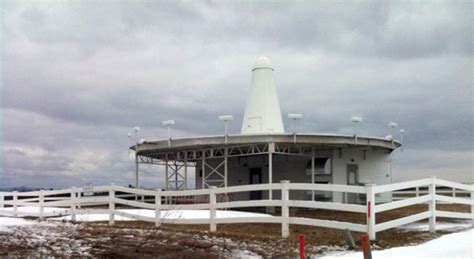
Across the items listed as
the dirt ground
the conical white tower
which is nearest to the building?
the conical white tower

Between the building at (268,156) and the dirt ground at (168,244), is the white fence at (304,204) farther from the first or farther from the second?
the building at (268,156)

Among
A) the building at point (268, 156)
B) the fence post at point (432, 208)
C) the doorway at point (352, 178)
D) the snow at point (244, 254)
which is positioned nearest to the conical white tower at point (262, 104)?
the building at point (268, 156)

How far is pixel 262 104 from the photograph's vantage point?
25500mm

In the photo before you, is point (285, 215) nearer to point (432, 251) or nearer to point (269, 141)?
point (432, 251)

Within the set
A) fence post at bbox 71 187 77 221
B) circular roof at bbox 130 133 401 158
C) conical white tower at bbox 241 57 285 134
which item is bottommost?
fence post at bbox 71 187 77 221

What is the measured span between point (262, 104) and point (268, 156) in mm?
2652

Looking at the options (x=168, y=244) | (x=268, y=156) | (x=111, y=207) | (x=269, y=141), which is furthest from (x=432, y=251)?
(x=268, y=156)

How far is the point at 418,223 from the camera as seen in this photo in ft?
52.0

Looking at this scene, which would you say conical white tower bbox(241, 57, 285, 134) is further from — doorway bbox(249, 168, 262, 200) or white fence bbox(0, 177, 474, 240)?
white fence bbox(0, 177, 474, 240)

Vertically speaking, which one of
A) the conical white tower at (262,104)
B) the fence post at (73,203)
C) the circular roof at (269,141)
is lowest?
the fence post at (73,203)

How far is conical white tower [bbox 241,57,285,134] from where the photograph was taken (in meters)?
25.2

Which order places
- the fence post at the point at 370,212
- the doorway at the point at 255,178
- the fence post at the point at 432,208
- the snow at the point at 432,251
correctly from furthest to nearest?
1. the doorway at the point at 255,178
2. the fence post at the point at 432,208
3. the fence post at the point at 370,212
4. the snow at the point at 432,251

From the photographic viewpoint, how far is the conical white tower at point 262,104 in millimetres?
25188

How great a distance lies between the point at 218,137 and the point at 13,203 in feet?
26.8
